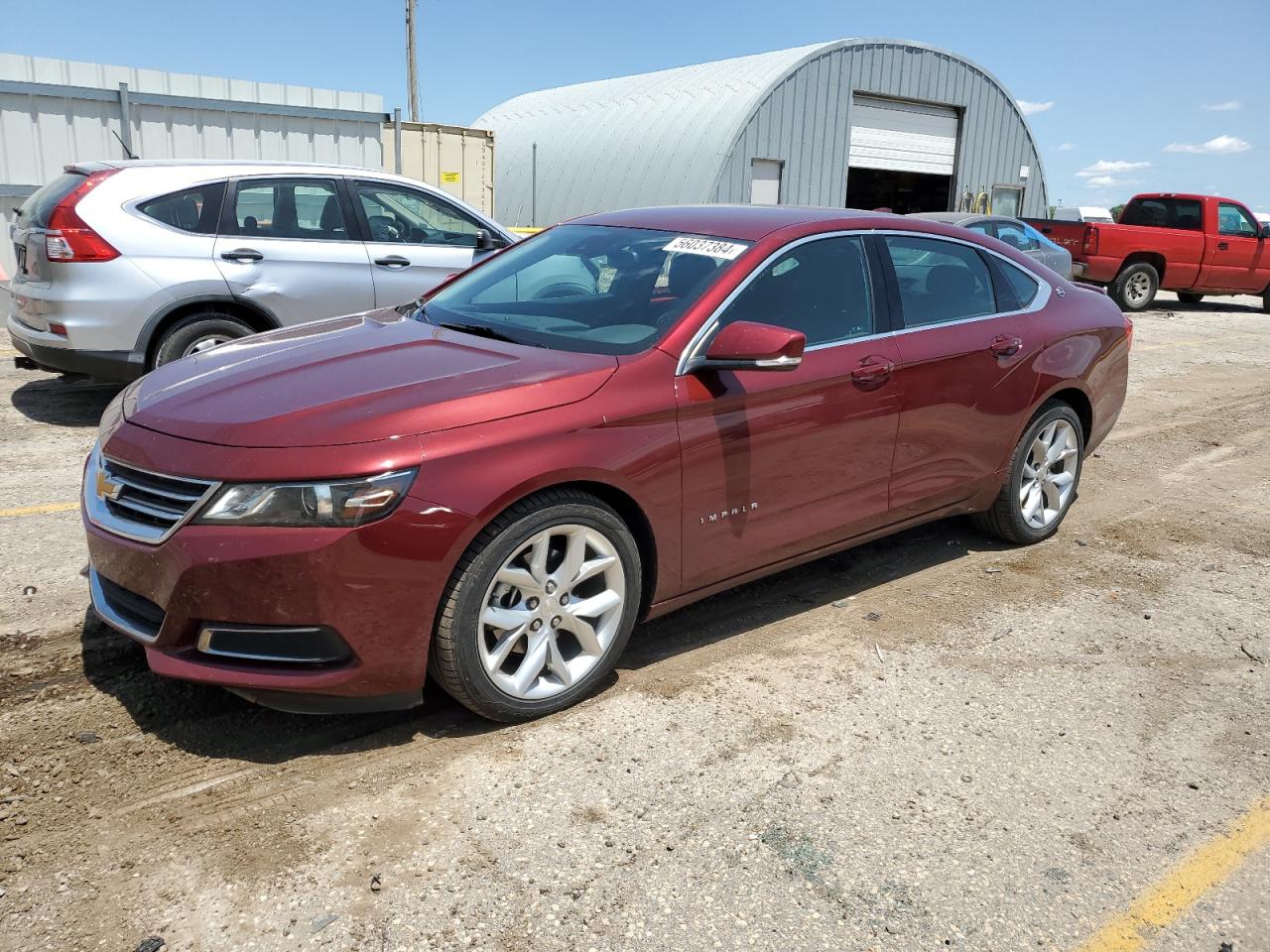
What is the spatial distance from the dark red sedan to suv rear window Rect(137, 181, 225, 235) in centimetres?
333

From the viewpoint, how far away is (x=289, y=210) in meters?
7.26

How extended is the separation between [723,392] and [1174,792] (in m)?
1.89

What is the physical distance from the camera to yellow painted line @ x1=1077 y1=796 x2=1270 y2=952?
2.48 metres

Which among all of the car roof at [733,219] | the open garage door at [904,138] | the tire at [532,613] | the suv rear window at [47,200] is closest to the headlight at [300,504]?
the tire at [532,613]

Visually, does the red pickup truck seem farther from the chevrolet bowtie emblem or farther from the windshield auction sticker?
the chevrolet bowtie emblem

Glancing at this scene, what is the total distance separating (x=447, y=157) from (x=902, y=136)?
13.8 m

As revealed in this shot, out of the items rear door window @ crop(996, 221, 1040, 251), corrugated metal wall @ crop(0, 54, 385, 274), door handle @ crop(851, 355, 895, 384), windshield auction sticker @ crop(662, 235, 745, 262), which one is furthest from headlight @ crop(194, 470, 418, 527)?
rear door window @ crop(996, 221, 1040, 251)

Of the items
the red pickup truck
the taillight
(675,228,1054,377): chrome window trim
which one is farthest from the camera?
the red pickup truck

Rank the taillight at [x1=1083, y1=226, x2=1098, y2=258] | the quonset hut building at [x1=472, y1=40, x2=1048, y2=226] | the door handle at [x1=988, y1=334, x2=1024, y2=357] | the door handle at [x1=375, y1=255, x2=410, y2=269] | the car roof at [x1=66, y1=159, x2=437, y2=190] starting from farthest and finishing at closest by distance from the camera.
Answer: the quonset hut building at [x1=472, y1=40, x2=1048, y2=226]
the taillight at [x1=1083, y1=226, x2=1098, y2=258]
the door handle at [x1=375, y1=255, x2=410, y2=269]
the car roof at [x1=66, y1=159, x2=437, y2=190]
the door handle at [x1=988, y1=334, x2=1024, y2=357]

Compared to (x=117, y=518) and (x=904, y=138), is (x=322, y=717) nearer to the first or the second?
(x=117, y=518)

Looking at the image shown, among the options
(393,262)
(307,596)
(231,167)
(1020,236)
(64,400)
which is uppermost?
(231,167)

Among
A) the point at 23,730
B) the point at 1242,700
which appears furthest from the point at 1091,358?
the point at 23,730

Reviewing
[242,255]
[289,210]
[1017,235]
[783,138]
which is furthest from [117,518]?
[783,138]

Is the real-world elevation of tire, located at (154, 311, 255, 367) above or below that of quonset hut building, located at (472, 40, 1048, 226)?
below
